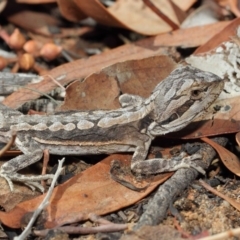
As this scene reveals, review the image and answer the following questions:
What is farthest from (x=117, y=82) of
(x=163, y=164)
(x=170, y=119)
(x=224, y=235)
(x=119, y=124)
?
(x=224, y=235)

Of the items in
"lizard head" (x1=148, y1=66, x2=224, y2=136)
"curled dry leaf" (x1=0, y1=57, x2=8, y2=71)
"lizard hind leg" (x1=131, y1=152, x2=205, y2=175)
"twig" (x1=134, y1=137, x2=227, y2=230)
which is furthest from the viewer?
"curled dry leaf" (x1=0, y1=57, x2=8, y2=71)

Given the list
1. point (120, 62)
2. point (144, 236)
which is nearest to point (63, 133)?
point (120, 62)

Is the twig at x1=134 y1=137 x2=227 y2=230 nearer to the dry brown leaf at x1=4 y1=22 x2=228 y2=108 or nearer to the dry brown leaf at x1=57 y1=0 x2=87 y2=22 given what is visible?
the dry brown leaf at x1=4 y1=22 x2=228 y2=108

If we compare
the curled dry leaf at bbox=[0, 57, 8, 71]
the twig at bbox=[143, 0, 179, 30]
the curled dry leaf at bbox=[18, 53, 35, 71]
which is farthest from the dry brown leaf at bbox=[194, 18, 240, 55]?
the curled dry leaf at bbox=[0, 57, 8, 71]

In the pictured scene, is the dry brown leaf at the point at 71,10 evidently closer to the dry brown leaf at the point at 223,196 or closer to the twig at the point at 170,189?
the twig at the point at 170,189

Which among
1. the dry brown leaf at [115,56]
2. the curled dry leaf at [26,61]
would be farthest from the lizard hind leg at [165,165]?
the curled dry leaf at [26,61]

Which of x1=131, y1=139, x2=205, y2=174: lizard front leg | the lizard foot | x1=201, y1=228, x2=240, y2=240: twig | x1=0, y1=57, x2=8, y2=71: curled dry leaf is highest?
x1=201, y1=228, x2=240, y2=240: twig
